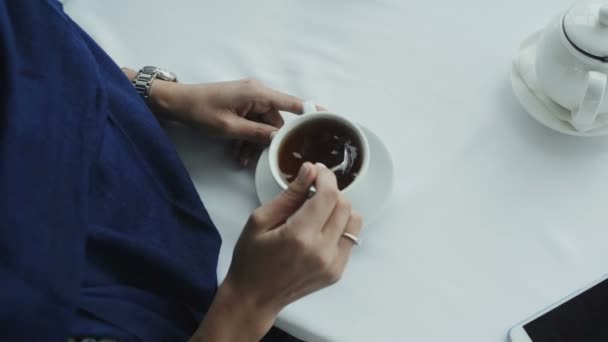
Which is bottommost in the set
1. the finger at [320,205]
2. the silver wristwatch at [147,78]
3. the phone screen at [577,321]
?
the phone screen at [577,321]

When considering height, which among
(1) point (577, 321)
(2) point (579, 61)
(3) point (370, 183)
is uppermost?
(2) point (579, 61)

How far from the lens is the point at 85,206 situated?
47 cm

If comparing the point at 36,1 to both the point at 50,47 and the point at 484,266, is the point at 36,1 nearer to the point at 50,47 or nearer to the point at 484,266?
the point at 50,47

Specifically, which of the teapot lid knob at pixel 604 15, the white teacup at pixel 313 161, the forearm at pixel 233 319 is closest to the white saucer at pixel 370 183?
the white teacup at pixel 313 161

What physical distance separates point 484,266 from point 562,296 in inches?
3.1

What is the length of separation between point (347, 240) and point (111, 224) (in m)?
0.24

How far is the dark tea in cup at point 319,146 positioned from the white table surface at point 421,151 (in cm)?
7

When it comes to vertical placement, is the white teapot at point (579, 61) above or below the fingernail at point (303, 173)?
above

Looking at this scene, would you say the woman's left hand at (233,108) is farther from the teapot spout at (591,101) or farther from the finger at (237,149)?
the teapot spout at (591,101)

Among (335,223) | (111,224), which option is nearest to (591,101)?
(335,223)

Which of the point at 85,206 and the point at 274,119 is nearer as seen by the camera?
the point at 85,206

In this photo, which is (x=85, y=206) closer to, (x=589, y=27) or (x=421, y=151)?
(x=421, y=151)

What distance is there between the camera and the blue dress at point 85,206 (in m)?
0.43

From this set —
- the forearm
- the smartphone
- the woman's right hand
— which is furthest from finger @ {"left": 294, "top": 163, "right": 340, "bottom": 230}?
the smartphone
